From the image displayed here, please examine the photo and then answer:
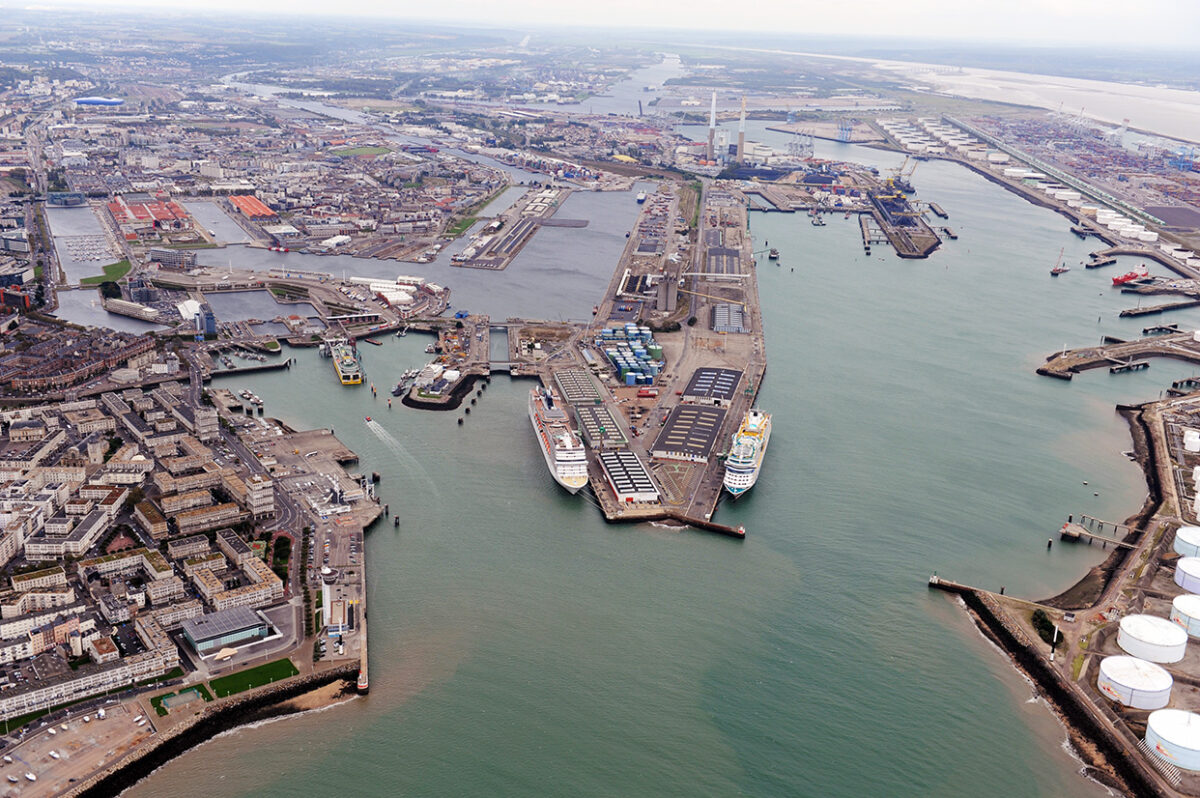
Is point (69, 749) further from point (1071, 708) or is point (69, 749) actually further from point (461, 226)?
point (461, 226)

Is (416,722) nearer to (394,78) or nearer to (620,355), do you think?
(620,355)

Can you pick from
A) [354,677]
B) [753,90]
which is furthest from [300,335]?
[753,90]

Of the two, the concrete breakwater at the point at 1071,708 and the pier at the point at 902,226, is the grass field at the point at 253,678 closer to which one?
the concrete breakwater at the point at 1071,708

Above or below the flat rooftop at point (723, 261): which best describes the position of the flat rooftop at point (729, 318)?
below

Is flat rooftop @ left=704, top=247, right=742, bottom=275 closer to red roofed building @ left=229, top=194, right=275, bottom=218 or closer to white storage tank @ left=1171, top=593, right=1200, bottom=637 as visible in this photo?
red roofed building @ left=229, top=194, right=275, bottom=218

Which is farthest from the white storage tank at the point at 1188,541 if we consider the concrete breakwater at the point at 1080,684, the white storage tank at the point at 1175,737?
A: the white storage tank at the point at 1175,737

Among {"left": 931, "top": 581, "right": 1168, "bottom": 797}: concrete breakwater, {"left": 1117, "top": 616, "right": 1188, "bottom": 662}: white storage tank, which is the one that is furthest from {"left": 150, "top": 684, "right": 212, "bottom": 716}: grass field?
{"left": 1117, "top": 616, "right": 1188, "bottom": 662}: white storage tank
